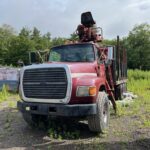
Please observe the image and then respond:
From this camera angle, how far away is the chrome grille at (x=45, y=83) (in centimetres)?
684

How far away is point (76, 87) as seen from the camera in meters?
6.75

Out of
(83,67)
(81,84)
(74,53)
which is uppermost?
(74,53)

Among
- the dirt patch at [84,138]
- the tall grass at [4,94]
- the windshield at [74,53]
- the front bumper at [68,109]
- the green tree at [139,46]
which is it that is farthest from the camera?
the green tree at [139,46]

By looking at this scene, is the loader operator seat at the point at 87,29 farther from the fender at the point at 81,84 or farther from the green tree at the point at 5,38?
the green tree at the point at 5,38

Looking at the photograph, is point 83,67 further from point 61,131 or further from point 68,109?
point 61,131

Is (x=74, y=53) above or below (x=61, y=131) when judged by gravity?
above

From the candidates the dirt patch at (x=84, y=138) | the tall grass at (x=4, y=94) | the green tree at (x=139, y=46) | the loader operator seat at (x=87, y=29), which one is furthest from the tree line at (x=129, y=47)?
the dirt patch at (x=84, y=138)

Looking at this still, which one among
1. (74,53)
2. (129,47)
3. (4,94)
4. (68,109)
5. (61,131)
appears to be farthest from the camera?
(129,47)

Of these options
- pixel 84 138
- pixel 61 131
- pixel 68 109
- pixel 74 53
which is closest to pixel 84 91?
pixel 68 109

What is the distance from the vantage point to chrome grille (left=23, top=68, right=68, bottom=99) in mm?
6844

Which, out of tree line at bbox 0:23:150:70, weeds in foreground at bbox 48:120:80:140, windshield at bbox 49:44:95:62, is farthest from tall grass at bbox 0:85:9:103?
tree line at bbox 0:23:150:70

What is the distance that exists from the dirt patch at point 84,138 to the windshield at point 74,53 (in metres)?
1.75

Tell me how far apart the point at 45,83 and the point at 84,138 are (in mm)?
1518

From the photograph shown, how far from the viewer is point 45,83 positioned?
706 cm
